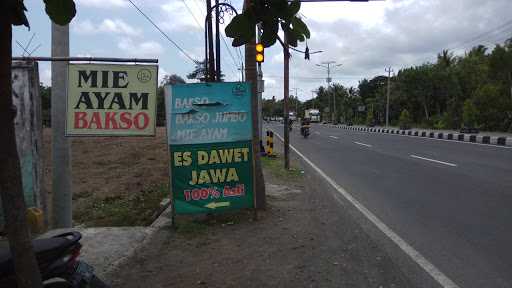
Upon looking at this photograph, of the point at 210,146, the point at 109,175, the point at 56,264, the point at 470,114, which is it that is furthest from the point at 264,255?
the point at 470,114

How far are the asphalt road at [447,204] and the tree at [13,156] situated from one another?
12.2 feet

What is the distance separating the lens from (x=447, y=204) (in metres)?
8.20

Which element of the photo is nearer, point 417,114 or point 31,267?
point 31,267

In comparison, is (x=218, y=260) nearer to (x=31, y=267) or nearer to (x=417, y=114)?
(x=31, y=267)

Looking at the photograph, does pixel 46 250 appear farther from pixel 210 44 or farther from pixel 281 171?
pixel 210 44

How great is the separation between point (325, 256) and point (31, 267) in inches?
135

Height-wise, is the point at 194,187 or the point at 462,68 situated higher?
the point at 462,68

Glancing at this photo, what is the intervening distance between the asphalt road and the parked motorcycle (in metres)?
3.33

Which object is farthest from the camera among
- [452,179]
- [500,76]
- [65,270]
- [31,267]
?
[500,76]

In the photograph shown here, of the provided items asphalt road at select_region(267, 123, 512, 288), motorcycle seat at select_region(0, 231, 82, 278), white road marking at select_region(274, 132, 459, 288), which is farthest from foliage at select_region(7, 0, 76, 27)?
asphalt road at select_region(267, 123, 512, 288)

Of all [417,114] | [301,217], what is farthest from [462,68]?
[301,217]

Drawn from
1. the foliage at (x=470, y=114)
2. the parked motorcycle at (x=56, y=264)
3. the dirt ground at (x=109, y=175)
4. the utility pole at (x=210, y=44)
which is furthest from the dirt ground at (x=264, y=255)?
the foliage at (x=470, y=114)

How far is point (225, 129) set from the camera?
686cm

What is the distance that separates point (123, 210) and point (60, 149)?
9.43 feet
